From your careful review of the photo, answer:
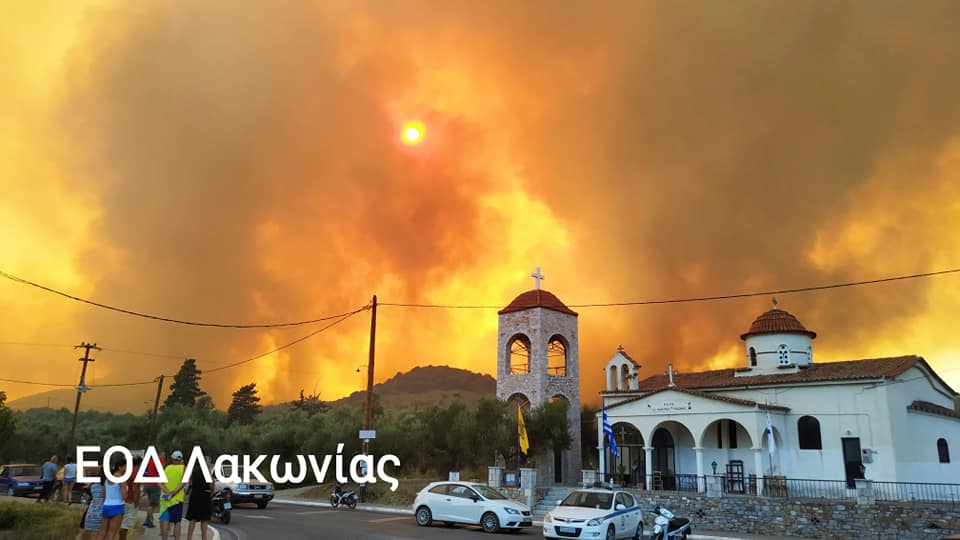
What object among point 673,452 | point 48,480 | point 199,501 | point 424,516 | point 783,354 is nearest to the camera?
point 199,501

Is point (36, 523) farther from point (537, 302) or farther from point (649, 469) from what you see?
point (537, 302)

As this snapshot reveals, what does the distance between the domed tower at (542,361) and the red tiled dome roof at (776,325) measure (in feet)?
36.4

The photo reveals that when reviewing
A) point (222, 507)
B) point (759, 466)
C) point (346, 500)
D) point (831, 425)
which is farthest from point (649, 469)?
point (222, 507)

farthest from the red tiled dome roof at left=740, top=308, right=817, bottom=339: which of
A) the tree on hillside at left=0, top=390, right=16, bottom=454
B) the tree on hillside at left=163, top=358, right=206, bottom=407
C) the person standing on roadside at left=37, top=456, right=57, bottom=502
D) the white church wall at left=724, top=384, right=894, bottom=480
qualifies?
the tree on hillside at left=163, top=358, right=206, bottom=407

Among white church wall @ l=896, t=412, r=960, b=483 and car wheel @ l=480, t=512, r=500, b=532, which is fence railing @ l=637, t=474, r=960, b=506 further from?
car wheel @ l=480, t=512, r=500, b=532

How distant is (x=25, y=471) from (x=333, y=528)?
24.2m

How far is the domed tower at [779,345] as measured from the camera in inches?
Answer: 1282

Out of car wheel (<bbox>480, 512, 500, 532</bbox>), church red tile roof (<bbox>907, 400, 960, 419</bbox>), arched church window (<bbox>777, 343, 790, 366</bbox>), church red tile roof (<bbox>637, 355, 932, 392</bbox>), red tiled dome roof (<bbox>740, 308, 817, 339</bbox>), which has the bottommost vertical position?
car wheel (<bbox>480, 512, 500, 532</bbox>)

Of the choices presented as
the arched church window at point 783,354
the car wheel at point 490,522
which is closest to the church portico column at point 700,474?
the arched church window at point 783,354

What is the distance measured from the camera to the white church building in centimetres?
2656

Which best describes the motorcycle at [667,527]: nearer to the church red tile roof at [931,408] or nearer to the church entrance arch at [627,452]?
the church entrance arch at [627,452]

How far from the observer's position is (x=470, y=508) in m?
20.0

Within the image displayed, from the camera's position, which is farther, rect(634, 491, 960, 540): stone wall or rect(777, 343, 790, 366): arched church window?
rect(777, 343, 790, 366): arched church window

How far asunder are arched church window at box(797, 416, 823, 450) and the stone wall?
23.2 feet
